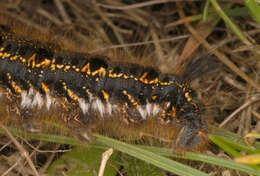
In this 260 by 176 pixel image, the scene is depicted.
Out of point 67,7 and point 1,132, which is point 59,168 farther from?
point 67,7

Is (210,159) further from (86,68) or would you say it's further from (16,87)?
(16,87)

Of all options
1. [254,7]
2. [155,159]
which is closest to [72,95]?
[155,159]

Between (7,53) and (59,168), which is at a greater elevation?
(7,53)

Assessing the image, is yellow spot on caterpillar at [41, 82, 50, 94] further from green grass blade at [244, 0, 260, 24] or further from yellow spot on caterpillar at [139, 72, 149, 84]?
green grass blade at [244, 0, 260, 24]

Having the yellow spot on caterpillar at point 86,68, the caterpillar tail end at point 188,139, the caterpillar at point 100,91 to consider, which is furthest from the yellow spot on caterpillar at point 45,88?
the caterpillar tail end at point 188,139

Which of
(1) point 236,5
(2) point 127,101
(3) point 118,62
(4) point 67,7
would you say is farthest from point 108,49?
(1) point 236,5

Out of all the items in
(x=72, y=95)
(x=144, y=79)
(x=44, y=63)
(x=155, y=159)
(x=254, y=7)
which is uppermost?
(x=254, y=7)

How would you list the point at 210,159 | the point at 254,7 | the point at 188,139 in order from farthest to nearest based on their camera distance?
1. the point at 188,139
2. the point at 254,7
3. the point at 210,159

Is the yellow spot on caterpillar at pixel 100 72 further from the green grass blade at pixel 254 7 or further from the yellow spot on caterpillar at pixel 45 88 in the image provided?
the green grass blade at pixel 254 7

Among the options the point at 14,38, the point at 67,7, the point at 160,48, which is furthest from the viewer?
the point at 67,7
